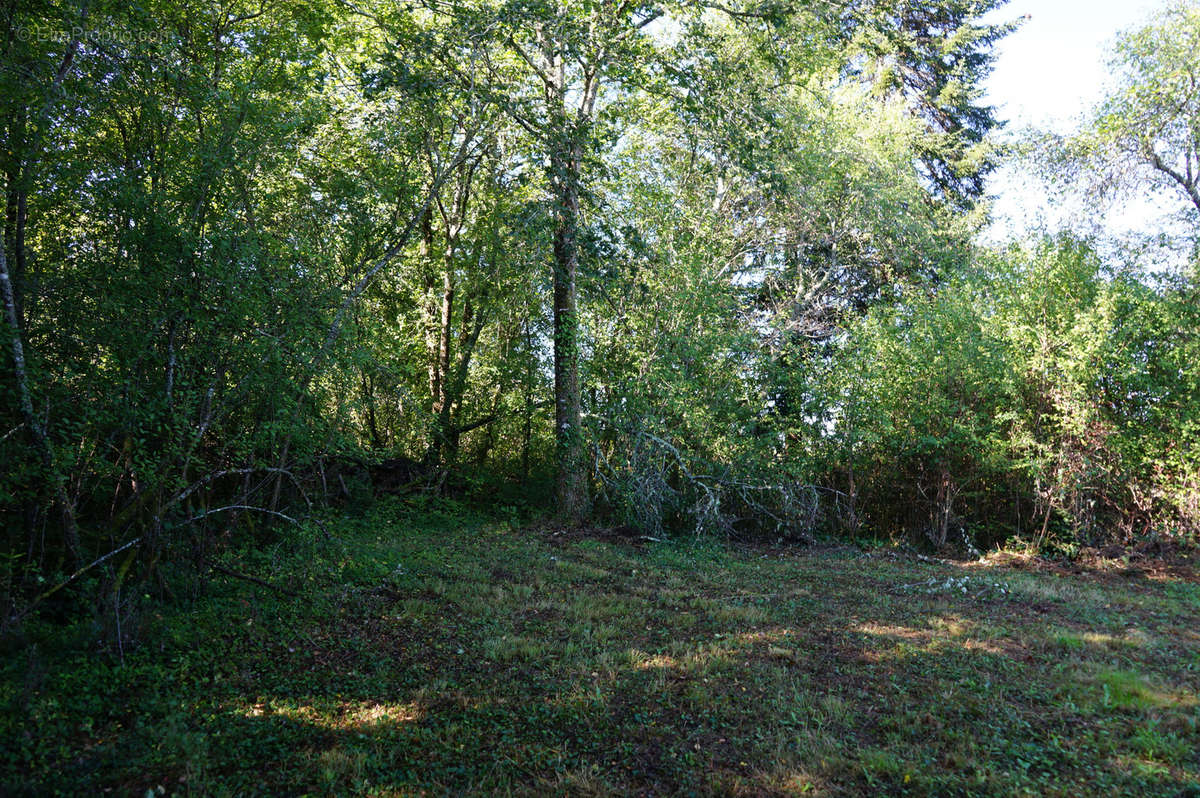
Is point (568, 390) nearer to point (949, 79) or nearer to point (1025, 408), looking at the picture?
point (1025, 408)

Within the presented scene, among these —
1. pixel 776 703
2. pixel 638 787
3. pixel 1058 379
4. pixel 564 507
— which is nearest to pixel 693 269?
pixel 564 507

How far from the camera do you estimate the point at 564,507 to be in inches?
447

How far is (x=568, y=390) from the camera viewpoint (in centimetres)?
1139

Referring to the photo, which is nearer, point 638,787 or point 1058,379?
point 638,787

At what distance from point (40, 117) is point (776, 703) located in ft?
19.7

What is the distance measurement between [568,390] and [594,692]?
286 inches

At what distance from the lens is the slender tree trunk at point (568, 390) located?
11.0 meters

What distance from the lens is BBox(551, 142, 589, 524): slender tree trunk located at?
1097 centimetres

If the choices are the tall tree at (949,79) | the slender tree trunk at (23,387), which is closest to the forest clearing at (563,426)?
the slender tree trunk at (23,387)

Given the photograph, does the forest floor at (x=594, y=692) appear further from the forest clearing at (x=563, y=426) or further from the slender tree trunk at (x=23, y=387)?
the slender tree trunk at (x=23, y=387)

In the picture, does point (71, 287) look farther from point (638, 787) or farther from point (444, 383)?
point (444, 383)

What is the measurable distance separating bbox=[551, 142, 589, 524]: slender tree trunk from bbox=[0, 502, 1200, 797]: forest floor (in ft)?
13.1

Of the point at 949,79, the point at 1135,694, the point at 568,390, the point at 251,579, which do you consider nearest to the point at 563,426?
the point at 568,390

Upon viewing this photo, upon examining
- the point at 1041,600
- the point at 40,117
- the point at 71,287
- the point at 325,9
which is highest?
the point at 325,9
